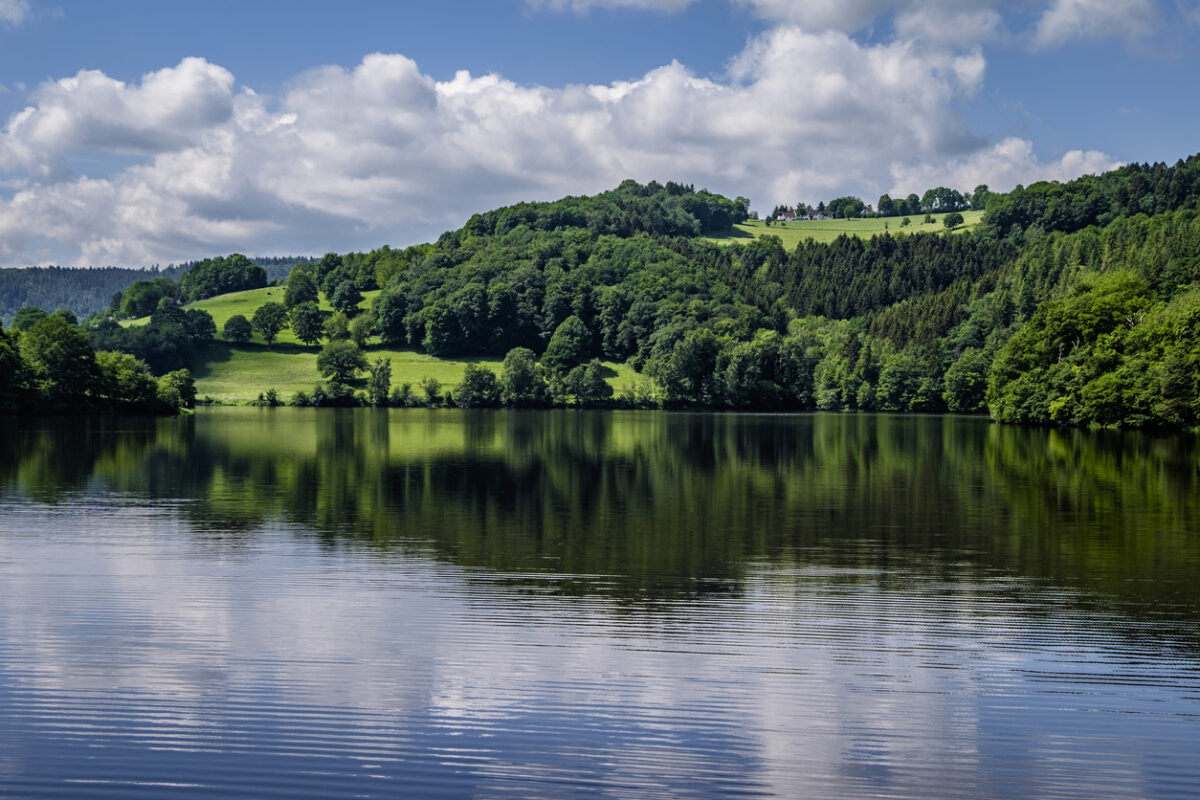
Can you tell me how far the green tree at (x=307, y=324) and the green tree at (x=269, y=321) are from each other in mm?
3102

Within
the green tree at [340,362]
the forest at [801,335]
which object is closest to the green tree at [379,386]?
the forest at [801,335]

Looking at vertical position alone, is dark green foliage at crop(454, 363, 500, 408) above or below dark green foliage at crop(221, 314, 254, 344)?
below

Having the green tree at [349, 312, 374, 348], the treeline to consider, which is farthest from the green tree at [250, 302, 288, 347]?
the treeline

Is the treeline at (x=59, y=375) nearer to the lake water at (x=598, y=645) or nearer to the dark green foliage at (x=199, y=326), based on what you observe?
the dark green foliage at (x=199, y=326)

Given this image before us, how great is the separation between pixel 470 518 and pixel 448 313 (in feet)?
513

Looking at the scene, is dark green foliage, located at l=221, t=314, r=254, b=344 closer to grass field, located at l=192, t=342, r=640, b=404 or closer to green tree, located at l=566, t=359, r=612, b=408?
grass field, located at l=192, t=342, r=640, b=404

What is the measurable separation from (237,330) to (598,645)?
181 meters

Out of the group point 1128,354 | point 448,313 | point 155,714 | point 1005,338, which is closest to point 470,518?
point 155,714

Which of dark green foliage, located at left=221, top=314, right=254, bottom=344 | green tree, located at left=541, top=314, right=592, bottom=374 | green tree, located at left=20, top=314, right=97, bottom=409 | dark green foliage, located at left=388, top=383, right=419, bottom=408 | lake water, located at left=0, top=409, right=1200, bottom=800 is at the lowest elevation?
lake water, located at left=0, top=409, right=1200, bottom=800

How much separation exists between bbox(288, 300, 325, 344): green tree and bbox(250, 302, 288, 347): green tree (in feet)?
10.2

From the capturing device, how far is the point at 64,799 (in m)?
10.4

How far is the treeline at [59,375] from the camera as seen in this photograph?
9944 centimetres

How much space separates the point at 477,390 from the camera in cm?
16150

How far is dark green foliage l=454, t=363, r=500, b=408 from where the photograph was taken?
160625 millimetres
